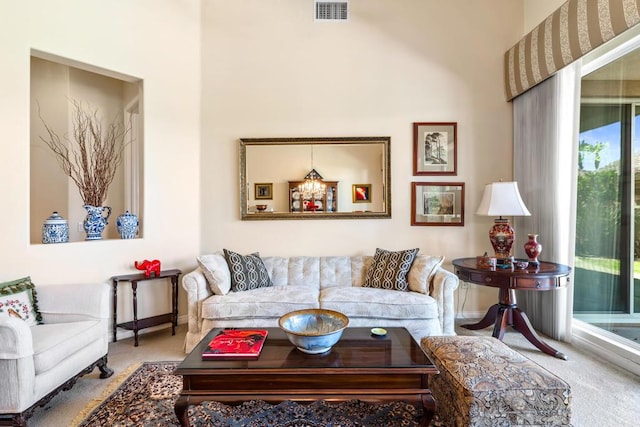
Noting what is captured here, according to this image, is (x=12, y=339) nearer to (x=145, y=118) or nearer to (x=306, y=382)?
(x=306, y=382)

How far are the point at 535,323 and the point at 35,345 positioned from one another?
4311mm

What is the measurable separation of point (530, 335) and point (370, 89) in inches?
121

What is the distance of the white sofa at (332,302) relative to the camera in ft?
9.15

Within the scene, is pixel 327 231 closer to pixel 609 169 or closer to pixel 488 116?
pixel 488 116

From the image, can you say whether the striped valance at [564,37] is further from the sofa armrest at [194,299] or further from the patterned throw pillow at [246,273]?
the sofa armrest at [194,299]

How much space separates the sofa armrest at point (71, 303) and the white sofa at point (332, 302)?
0.66 m

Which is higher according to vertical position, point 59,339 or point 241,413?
point 59,339

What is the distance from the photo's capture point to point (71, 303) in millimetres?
2373

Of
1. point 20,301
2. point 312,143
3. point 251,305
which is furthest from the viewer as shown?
point 312,143

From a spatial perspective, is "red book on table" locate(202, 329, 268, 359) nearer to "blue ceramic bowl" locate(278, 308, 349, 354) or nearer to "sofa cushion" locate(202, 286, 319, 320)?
"blue ceramic bowl" locate(278, 308, 349, 354)

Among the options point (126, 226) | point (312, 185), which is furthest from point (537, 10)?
point (126, 226)

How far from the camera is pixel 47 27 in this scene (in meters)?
2.82

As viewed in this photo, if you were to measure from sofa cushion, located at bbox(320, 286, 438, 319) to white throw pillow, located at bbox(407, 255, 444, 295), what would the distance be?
14 cm

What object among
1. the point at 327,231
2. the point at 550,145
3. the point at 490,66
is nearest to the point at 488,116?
the point at 490,66
